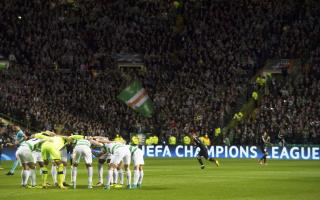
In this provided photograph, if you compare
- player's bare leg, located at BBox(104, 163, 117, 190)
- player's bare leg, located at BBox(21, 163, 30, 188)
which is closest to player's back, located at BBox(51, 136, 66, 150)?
player's bare leg, located at BBox(21, 163, 30, 188)

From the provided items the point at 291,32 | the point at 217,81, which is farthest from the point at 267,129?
the point at 291,32

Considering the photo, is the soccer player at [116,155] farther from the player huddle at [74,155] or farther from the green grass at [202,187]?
the green grass at [202,187]

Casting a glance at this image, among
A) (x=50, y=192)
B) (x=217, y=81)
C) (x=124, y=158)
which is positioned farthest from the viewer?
(x=217, y=81)

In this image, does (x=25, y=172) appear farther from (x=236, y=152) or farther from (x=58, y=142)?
(x=236, y=152)

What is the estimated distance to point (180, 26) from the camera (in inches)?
2665

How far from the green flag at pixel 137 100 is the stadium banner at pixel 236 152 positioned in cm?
477

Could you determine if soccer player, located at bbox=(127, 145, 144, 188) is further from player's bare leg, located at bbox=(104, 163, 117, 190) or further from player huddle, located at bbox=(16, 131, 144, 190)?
player's bare leg, located at bbox=(104, 163, 117, 190)

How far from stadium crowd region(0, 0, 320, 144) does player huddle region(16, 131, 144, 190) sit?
26489 mm

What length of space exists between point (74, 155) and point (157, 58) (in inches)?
1494

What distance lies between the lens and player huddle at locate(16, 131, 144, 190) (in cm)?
2714

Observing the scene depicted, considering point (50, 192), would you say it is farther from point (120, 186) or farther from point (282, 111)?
point (282, 111)

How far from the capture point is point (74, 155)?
2734 cm

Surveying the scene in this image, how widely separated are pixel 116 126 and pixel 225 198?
3445cm

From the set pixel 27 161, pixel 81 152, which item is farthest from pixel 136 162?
pixel 27 161
